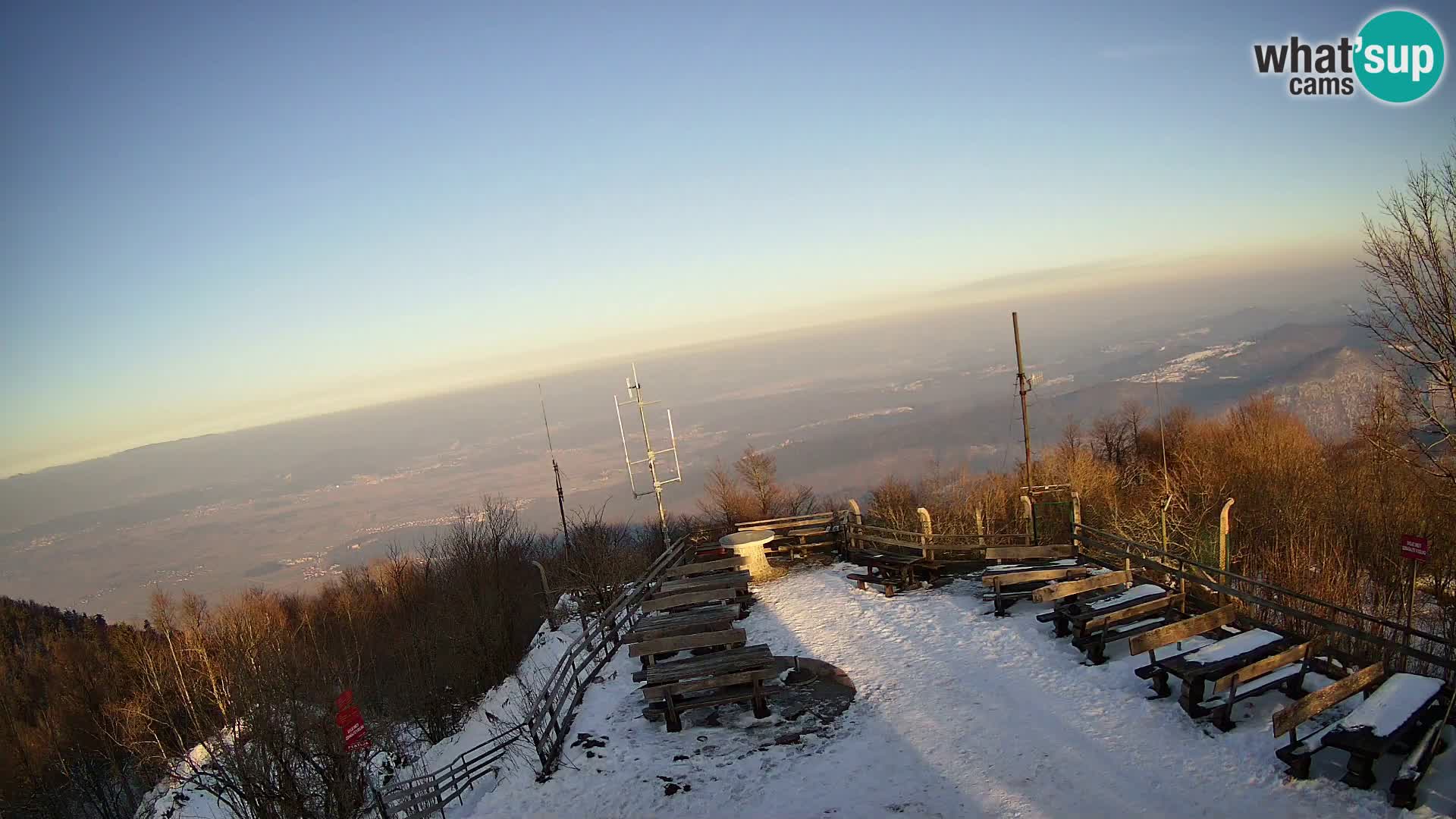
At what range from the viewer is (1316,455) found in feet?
126

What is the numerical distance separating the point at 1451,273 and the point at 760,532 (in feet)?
52.0

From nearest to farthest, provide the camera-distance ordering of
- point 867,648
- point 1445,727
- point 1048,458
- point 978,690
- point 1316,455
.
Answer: point 1445,727 → point 978,690 → point 867,648 → point 1316,455 → point 1048,458

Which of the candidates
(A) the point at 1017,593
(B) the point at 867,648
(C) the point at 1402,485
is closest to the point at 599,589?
(B) the point at 867,648

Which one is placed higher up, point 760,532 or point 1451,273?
point 1451,273

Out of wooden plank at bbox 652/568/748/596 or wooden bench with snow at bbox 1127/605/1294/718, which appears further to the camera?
wooden plank at bbox 652/568/748/596

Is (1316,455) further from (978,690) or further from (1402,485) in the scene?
(978,690)

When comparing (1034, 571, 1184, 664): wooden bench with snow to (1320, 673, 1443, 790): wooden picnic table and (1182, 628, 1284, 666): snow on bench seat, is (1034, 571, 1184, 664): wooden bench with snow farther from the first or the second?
(1320, 673, 1443, 790): wooden picnic table

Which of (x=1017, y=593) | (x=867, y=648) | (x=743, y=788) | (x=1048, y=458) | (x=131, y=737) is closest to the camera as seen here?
(x=743, y=788)

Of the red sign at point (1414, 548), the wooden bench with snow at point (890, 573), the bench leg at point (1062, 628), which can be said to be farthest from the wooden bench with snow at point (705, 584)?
the red sign at point (1414, 548)

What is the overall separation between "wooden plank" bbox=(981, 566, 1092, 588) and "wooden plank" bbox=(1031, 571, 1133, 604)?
2.79 feet

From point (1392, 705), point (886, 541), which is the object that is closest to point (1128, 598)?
point (1392, 705)

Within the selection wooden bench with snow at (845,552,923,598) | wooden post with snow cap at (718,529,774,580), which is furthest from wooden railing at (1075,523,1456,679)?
wooden post with snow cap at (718,529,774,580)

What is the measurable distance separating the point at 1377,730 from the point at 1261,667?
174cm

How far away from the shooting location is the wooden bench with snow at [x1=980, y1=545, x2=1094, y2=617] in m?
14.4
